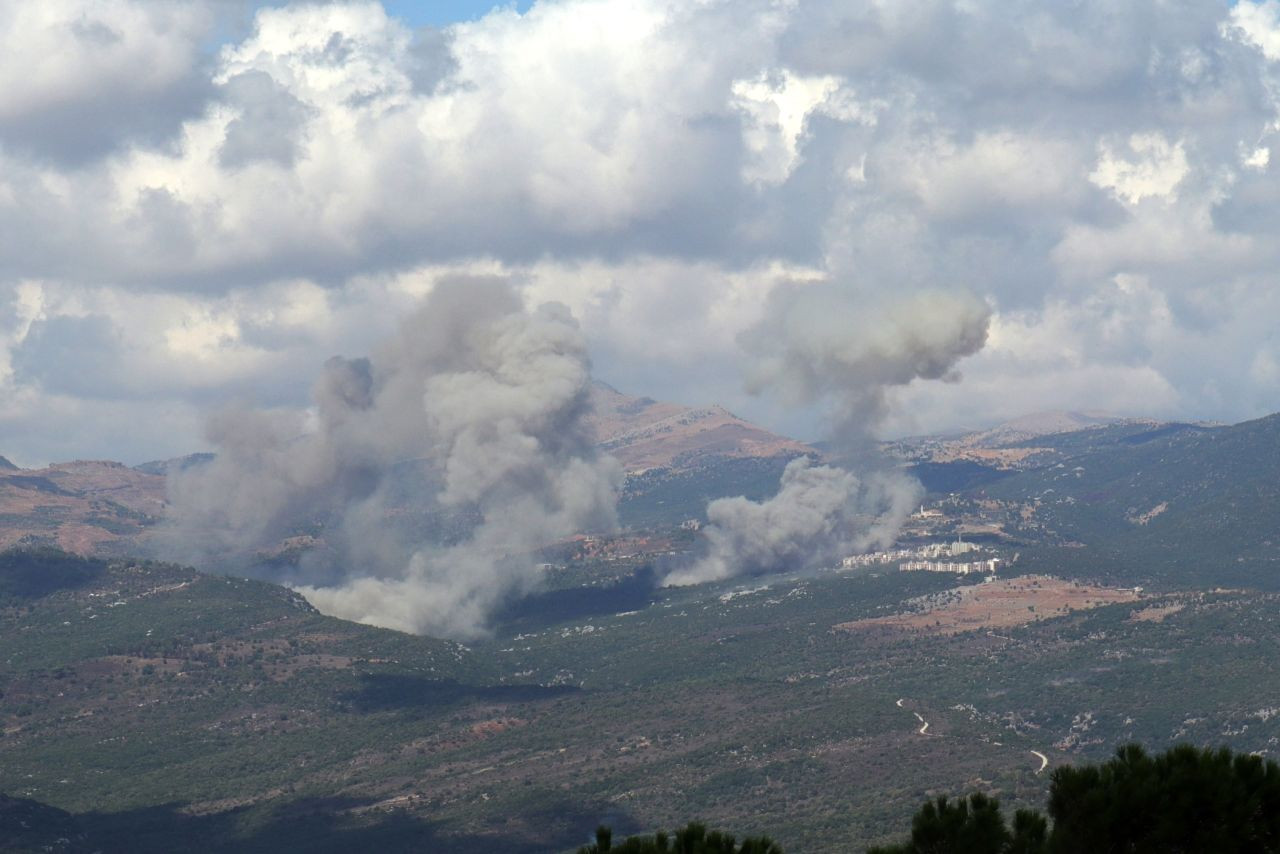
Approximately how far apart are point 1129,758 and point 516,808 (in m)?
122

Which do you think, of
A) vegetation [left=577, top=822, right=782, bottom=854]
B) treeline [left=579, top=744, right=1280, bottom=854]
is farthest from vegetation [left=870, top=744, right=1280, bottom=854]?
vegetation [left=577, top=822, right=782, bottom=854]

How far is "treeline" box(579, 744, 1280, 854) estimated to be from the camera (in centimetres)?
6525

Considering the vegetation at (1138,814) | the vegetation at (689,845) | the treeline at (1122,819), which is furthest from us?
the vegetation at (1138,814)

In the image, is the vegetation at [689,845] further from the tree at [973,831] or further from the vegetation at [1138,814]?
the tree at [973,831]

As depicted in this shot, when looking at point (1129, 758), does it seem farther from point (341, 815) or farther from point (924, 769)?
point (341, 815)

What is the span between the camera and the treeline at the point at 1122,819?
214 feet

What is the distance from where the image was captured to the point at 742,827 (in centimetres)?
16612

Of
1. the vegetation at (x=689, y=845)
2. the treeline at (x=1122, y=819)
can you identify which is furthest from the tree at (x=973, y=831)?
the vegetation at (x=689, y=845)

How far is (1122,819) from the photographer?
66.1 metres

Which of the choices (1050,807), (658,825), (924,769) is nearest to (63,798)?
(658,825)

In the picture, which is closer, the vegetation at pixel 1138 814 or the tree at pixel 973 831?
the vegetation at pixel 1138 814

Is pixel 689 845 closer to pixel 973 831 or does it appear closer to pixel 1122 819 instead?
pixel 973 831

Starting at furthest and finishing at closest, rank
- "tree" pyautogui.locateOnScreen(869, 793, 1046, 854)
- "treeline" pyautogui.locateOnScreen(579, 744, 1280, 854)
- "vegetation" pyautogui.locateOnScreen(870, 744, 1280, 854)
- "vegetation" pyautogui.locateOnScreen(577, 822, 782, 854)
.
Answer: "tree" pyautogui.locateOnScreen(869, 793, 1046, 854)
"vegetation" pyautogui.locateOnScreen(870, 744, 1280, 854)
"treeline" pyautogui.locateOnScreen(579, 744, 1280, 854)
"vegetation" pyautogui.locateOnScreen(577, 822, 782, 854)

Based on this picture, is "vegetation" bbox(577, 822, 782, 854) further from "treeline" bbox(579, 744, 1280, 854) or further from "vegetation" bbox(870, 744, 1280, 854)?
"vegetation" bbox(870, 744, 1280, 854)
